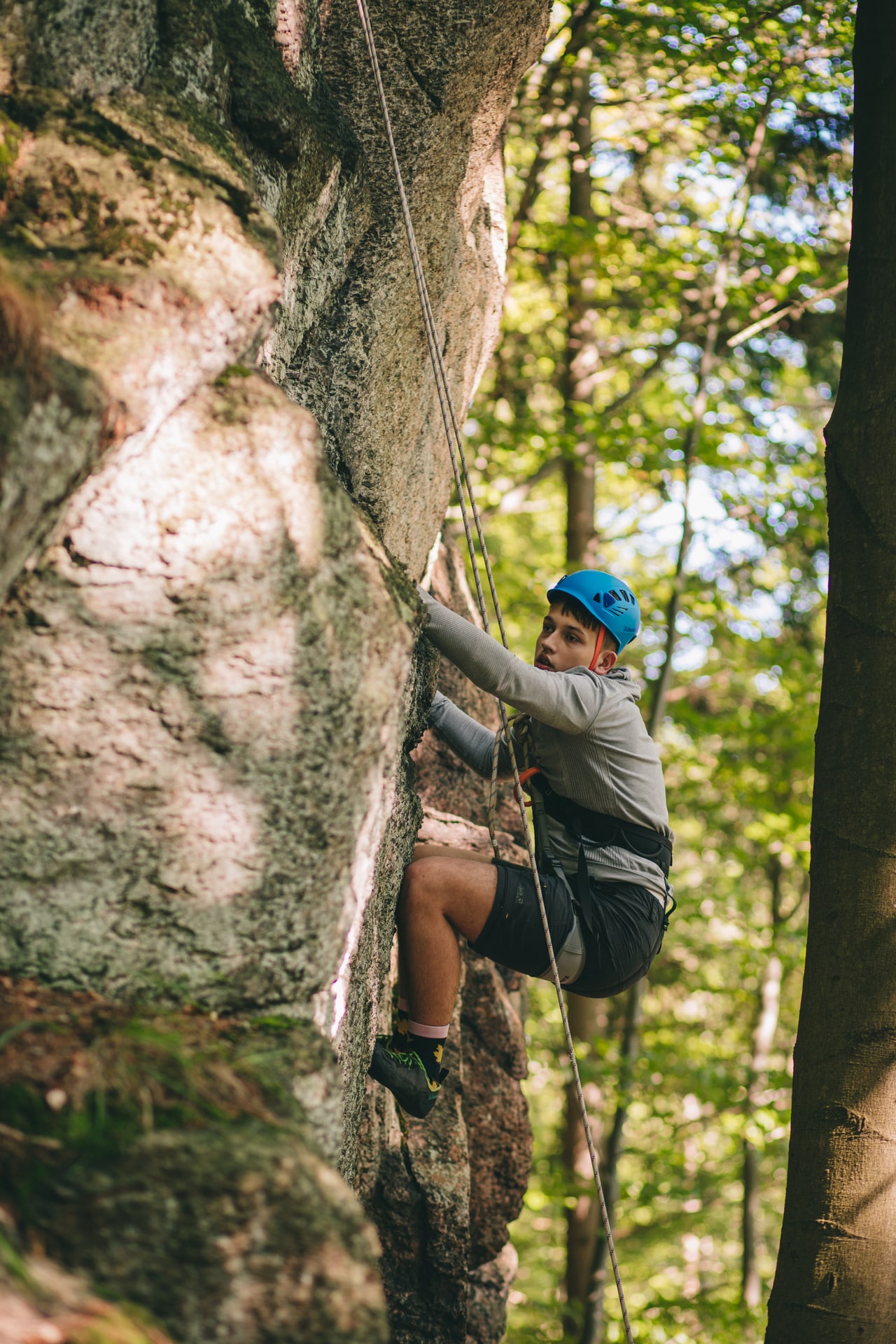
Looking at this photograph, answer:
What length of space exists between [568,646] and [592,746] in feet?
1.71

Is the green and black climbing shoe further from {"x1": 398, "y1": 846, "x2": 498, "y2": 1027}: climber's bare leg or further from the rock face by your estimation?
the rock face

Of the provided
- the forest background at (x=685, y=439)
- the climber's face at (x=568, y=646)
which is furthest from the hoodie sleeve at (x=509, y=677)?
the forest background at (x=685, y=439)

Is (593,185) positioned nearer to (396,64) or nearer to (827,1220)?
(396,64)

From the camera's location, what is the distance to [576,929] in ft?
12.7

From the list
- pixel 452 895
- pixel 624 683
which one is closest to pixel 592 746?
pixel 624 683

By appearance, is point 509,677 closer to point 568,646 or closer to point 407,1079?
point 568,646

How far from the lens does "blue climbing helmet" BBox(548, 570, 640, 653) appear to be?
167 inches

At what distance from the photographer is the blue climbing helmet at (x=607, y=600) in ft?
13.9

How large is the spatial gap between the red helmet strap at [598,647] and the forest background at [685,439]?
13.3ft

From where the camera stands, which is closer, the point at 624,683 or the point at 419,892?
the point at 419,892

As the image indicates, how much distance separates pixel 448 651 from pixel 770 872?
32.9 ft

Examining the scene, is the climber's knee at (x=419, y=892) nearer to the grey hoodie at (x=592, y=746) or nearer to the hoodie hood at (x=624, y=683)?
the grey hoodie at (x=592, y=746)

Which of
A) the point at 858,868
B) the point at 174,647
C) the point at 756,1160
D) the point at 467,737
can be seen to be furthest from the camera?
the point at 756,1160

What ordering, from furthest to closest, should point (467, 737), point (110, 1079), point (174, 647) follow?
point (467, 737) → point (174, 647) → point (110, 1079)
